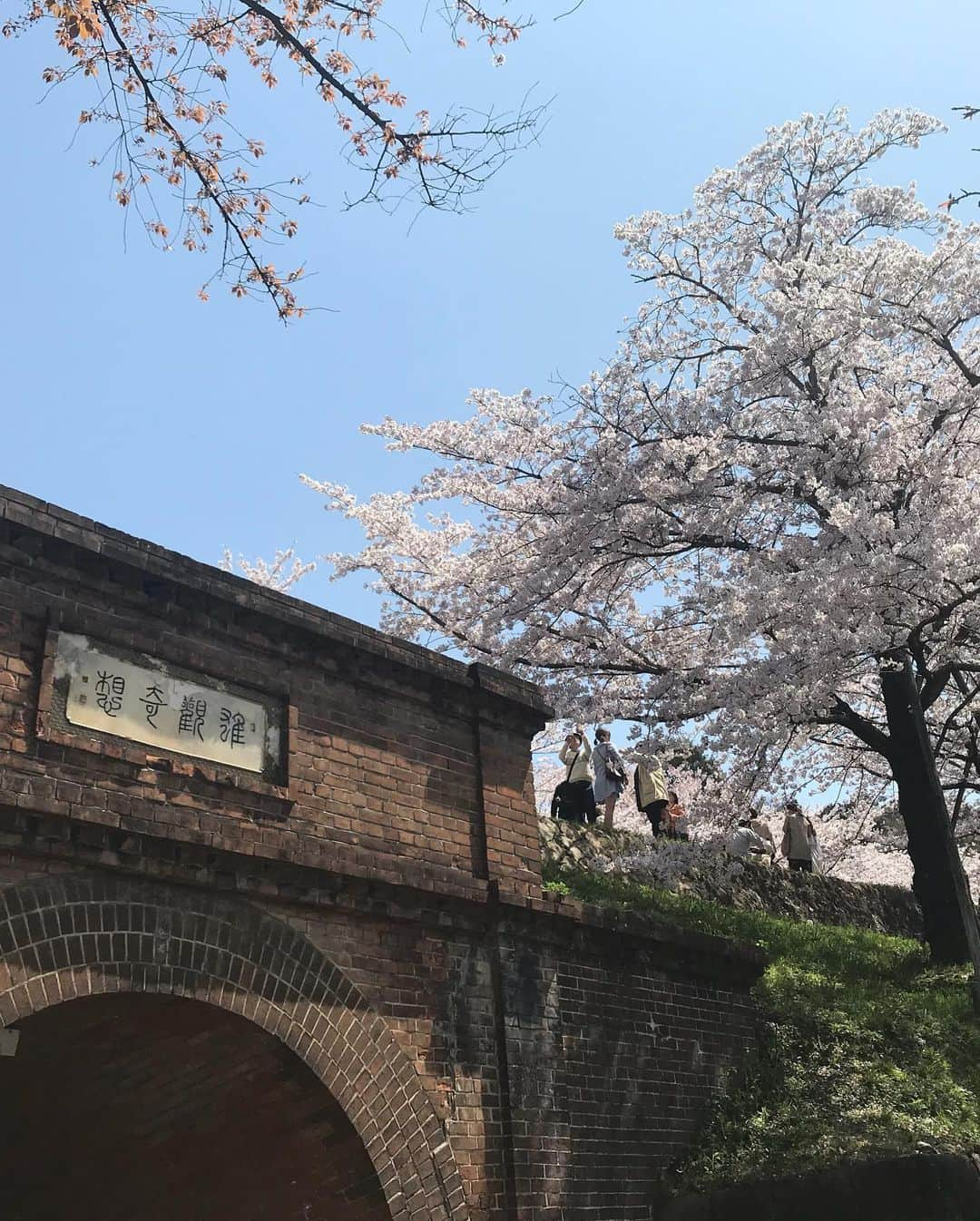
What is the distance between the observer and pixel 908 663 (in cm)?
1262

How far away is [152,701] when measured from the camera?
6.75 metres

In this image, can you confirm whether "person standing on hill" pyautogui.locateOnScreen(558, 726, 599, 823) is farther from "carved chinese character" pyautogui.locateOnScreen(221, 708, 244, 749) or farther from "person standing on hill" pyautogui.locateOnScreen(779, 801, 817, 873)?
"carved chinese character" pyautogui.locateOnScreen(221, 708, 244, 749)

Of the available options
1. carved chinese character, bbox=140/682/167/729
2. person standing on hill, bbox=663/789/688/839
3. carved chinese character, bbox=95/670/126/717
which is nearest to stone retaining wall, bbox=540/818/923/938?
person standing on hill, bbox=663/789/688/839

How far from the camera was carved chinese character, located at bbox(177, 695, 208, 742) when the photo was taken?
6.87m

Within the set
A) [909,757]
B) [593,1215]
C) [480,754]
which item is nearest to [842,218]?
[909,757]

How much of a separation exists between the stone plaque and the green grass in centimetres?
437

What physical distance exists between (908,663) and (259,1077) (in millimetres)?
8374

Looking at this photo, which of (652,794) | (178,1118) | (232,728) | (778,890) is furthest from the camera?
(652,794)

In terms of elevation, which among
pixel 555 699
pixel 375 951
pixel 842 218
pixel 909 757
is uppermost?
pixel 842 218

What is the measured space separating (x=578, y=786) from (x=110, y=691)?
10.4m

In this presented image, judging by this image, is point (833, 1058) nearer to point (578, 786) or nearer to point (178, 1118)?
point (178, 1118)

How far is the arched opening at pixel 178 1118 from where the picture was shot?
6.71 meters

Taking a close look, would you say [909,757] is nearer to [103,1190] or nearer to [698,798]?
[698,798]

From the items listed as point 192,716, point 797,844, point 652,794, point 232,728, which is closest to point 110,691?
point 192,716
